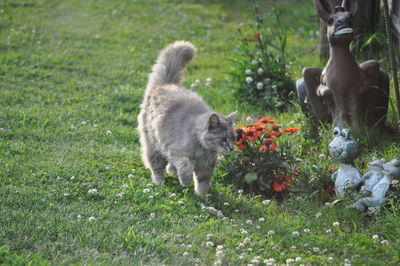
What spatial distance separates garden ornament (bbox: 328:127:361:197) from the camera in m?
4.91

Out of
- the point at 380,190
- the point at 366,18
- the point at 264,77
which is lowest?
the point at 380,190

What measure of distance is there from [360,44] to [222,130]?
3493mm

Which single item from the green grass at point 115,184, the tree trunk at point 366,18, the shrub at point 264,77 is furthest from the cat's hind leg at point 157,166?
the tree trunk at point 366,18

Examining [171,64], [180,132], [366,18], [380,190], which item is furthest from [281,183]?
[366,18]

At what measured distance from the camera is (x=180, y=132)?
550cm

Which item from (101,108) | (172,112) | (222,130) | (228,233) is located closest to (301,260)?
(228,233)

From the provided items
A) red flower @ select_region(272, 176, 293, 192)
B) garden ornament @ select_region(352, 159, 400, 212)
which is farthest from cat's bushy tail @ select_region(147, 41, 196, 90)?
garden ornament @ select_region(352, 159, 400, 212)

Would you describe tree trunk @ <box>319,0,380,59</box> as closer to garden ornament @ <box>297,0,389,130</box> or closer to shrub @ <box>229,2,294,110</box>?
shrub @ <box>229,2,294,110</box>

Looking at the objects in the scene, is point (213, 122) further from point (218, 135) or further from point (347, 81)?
point (347, 81)

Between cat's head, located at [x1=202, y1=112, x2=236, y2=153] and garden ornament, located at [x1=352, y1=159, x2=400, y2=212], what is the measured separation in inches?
49.2

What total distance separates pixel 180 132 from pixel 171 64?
1.10 m

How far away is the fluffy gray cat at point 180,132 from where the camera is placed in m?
5.29

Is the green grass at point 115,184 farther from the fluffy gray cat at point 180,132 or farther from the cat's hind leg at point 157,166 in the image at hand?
the fluffy gray cat at point 180,132

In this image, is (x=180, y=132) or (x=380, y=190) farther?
(x=180, y=132)
